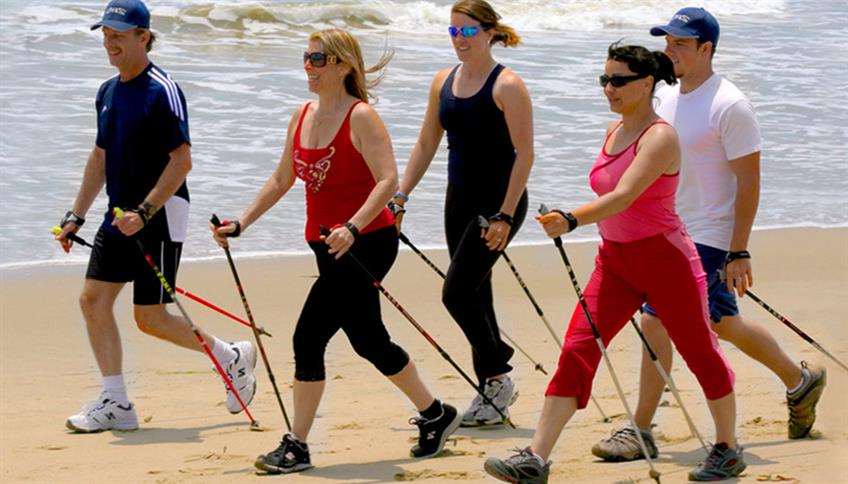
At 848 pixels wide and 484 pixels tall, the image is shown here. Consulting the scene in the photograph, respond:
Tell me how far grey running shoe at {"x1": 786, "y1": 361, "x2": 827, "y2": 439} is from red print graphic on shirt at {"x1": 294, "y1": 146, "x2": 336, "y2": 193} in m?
2.05

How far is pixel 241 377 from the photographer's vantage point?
21.9 ft

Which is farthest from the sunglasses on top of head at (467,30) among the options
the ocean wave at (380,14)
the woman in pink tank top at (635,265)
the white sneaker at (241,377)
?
the ocean wave at (380,14)

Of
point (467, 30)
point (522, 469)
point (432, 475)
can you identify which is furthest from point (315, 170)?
point (522, 469)

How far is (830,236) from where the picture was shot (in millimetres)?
10531

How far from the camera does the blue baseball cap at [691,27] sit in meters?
5.60

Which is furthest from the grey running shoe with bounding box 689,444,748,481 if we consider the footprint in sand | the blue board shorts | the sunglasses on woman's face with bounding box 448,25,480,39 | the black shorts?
the black shorts

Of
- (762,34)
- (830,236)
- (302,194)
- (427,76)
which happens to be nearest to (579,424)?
(830,236)

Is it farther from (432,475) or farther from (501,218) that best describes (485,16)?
(432,475)

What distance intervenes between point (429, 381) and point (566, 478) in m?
1.90

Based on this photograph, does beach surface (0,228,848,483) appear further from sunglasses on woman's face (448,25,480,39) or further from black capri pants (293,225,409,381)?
sunglasses on woman's face (448,25,480,39)

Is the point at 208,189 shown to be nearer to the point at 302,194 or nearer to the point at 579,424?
the point at 302,194

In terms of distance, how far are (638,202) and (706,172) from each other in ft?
2.19

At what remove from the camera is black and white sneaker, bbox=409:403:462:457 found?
5895 mm

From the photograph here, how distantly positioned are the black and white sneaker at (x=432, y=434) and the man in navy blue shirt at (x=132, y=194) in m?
1.05
